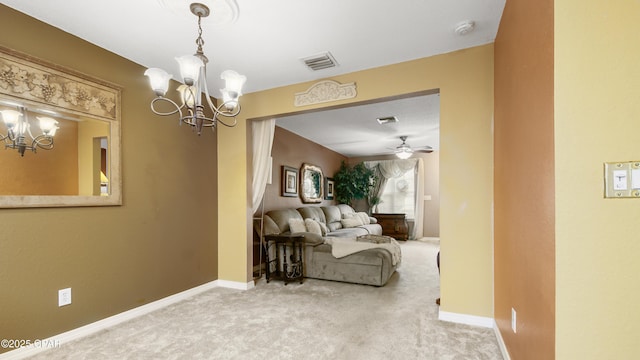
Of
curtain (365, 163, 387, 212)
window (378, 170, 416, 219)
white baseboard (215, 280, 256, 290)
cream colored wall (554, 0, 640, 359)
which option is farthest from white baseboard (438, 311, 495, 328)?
curtain (365, 163, 387, 212)

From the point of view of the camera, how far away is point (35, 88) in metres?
2.07

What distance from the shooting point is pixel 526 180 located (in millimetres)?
1440

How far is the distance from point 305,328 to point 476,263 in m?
1.59

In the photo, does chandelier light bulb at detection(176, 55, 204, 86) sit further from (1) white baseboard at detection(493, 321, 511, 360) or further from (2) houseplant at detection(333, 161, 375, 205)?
(2) houseplant at detection(333, 161, 375, 205)

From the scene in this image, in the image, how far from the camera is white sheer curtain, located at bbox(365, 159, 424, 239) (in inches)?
309

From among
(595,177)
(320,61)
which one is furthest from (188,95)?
(595,177)

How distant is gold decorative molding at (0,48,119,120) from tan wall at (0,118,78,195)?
15cm

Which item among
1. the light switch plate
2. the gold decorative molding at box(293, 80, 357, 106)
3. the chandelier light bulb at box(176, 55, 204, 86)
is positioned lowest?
the light switch plate

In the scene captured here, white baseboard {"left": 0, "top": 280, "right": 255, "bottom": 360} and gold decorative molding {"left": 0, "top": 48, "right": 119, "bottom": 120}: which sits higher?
gold decorative molding {"left": 0, "top": 48, "right": 119, "bottom": 120}

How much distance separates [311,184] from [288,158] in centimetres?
114

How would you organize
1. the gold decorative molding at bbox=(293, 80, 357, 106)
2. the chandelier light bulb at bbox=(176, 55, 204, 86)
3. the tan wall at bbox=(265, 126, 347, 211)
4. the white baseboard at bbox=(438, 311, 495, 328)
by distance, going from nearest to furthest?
the chandelier light bulb at bbox=(176, 55, 204, 86) → the white baseboard at bbox=(438, 311, 495, 328) → the gold decorative molding at bbox=(293, 80, 357, 106) → the tan wall at bbox=(265, 126, 347, 211)

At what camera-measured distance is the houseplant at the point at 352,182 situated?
777 cm

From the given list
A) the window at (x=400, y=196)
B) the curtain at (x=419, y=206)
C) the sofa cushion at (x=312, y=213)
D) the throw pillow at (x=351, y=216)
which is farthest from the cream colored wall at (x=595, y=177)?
the window at (x=400, y=196)

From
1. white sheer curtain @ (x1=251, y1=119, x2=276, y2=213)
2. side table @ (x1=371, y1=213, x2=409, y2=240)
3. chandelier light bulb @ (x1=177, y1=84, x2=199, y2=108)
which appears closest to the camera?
chandelier light bulb @ (x1=177, y1=84, x2=199, y2=108)
